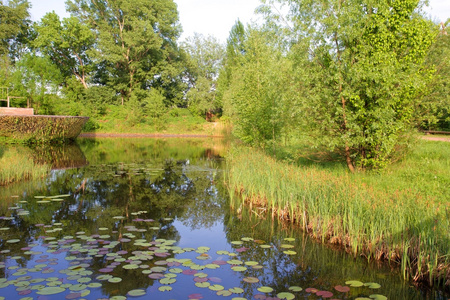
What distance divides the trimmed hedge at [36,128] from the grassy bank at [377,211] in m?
20.1

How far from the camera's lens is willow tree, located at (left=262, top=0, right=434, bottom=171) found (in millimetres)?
9359

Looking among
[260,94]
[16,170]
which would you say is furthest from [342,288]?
[16,170]

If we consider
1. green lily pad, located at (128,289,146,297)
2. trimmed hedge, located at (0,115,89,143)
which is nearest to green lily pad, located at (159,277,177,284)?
green lily pad, located at (128,289,146,297)

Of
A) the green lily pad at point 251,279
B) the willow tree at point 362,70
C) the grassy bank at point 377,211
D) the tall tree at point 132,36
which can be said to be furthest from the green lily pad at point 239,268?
the tall tree at point 132,36

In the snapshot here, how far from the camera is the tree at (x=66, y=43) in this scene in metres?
41.7

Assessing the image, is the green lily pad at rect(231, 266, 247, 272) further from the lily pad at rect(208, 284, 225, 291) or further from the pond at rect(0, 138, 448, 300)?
the lily pad at rect(208, 284, 225, 291)

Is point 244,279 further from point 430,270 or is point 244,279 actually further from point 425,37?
point 425,37

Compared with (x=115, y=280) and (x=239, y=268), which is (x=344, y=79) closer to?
(x=239, y=268)

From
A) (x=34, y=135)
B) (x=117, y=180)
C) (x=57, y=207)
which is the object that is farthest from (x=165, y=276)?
(x=34, y=135)

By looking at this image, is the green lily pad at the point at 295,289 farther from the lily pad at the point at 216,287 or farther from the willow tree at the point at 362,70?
the willow tree at the point at 362,70

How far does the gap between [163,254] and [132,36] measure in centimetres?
3989

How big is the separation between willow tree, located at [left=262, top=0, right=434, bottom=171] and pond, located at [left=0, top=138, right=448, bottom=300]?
362cm

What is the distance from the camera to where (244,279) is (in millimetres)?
5309

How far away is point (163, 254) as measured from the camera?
20.1ft
